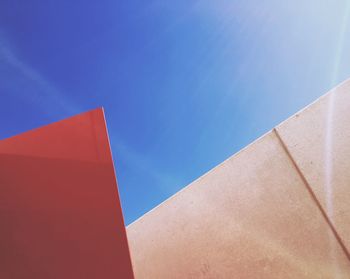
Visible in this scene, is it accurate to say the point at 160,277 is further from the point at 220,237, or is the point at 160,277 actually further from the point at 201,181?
the point at 201,181

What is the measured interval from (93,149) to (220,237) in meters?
1.14

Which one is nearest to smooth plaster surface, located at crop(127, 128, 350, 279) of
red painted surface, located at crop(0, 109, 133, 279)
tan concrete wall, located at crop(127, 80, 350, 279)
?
tan concrete wall, located at crop(127, 80, 350, 279)

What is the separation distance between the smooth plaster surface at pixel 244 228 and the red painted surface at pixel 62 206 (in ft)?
3.43

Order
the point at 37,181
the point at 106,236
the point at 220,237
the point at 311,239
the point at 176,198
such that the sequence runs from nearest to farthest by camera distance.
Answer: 1. the point at 106,236
2. the point at 37,181
3. the point at 311,239
4. the point at 220,237
5. the point at 176,198

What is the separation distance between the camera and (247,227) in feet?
6.31

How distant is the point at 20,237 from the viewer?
1061 mm

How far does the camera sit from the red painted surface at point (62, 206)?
3.33 ft

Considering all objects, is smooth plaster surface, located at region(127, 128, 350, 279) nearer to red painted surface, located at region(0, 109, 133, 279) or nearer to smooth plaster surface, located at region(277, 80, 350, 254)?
smooth plaster surface, located at region(277, 80, 350, 254)

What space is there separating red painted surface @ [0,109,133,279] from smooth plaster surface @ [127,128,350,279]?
1.05m

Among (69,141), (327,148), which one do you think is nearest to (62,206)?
(69,141)

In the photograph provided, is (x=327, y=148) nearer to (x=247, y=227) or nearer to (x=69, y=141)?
(x=247, y=227)

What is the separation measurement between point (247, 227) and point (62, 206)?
1238 mm

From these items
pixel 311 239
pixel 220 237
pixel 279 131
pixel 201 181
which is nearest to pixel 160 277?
pixel 220 237

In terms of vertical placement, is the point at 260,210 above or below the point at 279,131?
below
